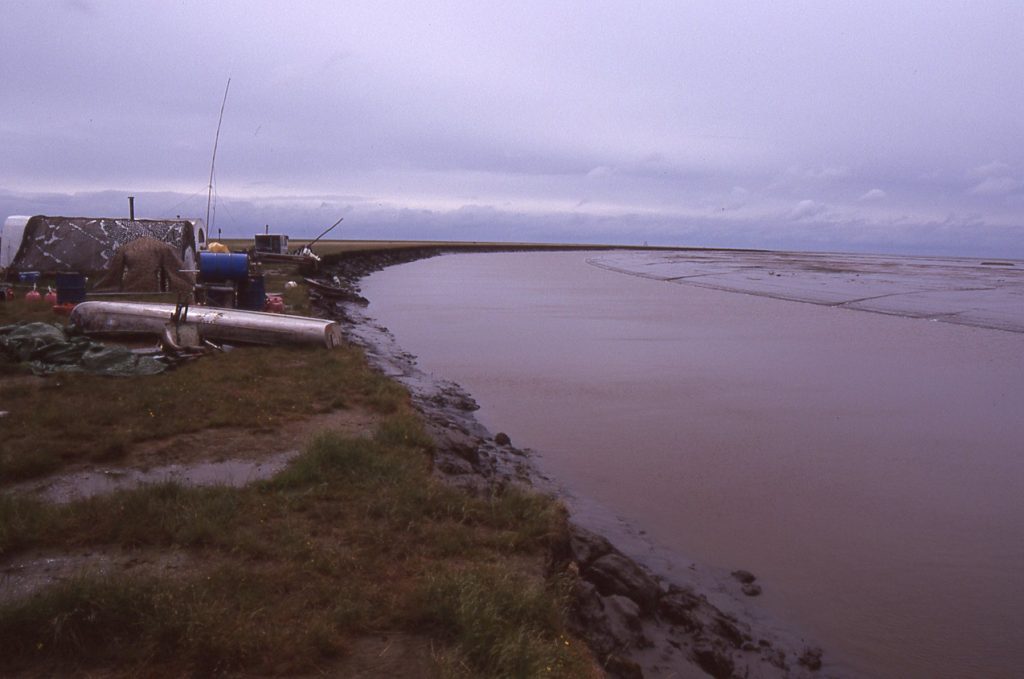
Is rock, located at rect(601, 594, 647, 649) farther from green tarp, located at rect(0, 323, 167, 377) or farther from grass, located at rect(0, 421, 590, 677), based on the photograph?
green tarp, located at rect(0, 323, 167, 377)

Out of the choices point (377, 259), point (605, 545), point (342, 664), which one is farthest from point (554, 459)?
point (377, 259)

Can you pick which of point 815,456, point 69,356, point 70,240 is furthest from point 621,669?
point 70,240

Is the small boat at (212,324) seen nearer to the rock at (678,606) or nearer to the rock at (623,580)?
the rock at (623,580)

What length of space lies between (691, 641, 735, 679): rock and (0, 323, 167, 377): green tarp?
9.10 meters

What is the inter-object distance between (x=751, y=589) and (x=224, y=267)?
13.5m

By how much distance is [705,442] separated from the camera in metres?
11.3

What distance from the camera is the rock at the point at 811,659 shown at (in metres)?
5.90

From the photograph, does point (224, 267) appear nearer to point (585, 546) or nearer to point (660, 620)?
point (585, 546)

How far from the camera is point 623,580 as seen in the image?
256 inches

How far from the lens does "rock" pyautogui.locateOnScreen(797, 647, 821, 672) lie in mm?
5902

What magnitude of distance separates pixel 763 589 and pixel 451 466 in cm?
344

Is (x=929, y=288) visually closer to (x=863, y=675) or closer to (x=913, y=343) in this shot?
(x=913, y=343)

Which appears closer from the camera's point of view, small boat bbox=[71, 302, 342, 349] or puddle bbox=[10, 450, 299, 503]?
puddle bbox=[10, 450, 299, 503]

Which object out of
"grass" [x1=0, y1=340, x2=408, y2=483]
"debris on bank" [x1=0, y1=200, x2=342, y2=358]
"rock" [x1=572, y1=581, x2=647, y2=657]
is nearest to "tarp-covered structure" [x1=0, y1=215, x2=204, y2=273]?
"debris on bank" [x1=0, y1=200, x2=342, y2=358]
